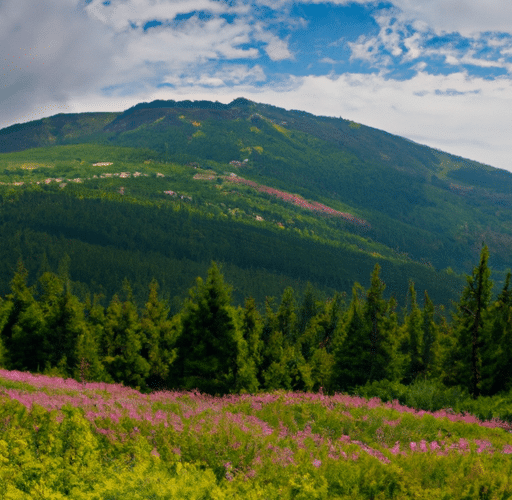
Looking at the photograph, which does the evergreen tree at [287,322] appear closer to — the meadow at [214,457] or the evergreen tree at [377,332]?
the evergreen tree at [377,332]

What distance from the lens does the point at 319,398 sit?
15.5 metres

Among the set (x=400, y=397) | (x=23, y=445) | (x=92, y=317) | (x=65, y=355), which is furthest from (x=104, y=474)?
(x=92, y=317)

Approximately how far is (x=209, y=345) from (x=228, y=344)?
1153 millimetres

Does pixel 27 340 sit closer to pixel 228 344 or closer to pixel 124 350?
pixel 124 350

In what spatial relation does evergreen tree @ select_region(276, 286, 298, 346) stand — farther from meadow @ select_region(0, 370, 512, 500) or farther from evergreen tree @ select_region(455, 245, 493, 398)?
meadow @ select_region(0, 370, 512, 500)

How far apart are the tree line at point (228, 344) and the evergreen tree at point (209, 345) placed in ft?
0.20

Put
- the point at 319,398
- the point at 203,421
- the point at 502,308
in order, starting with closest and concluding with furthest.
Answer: the point at 203,421, the point at 319,398, the point at 502,308

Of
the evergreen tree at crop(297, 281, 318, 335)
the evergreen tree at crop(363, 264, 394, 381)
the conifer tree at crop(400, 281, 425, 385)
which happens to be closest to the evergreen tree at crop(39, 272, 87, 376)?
the evergreen tree at crop(363, 264, 394, 381)

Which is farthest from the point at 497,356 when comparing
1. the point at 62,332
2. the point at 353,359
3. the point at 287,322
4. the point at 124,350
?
the point at 287,322

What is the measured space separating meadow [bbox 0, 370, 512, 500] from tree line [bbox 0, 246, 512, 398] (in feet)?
26.2

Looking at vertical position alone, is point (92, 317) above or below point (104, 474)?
below

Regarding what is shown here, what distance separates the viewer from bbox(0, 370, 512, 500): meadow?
714 centimetres

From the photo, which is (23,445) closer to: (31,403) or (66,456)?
(66,456)

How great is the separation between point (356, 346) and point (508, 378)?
397 inches
